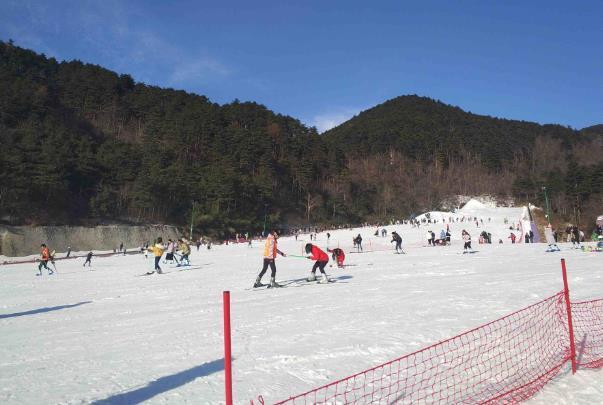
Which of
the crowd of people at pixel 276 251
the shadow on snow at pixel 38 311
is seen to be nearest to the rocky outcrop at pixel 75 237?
the crowd of people at pixel 276 251

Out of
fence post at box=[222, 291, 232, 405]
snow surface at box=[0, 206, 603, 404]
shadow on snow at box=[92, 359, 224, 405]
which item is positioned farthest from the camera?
snow surface at box=[0, 206, 603, 404]

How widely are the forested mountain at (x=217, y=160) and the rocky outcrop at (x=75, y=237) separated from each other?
368 centimetres

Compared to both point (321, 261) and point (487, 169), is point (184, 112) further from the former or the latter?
point (487, 169)

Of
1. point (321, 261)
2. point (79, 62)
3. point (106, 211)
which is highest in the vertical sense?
point (79, 62)

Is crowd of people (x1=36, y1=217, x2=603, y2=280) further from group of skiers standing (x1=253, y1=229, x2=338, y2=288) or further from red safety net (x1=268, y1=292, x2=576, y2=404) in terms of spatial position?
red safety net (x1=268, y1=292, x2=576, y2=404)

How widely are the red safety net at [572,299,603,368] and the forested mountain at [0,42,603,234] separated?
50.5 meters

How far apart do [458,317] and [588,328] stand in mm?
1989

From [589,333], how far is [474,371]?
286 centimetres

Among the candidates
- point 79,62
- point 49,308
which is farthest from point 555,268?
point 79,62

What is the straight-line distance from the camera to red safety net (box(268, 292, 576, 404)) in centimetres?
428

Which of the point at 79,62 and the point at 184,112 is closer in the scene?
the point at 184,112

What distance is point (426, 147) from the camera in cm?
14200

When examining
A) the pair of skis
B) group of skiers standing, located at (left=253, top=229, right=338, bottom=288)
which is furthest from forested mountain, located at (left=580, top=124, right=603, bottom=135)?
group of skiers standing, located at (left=253, top=229, right=338, bottom=288)

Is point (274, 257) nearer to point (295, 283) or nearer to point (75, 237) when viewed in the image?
point (295, 283)
